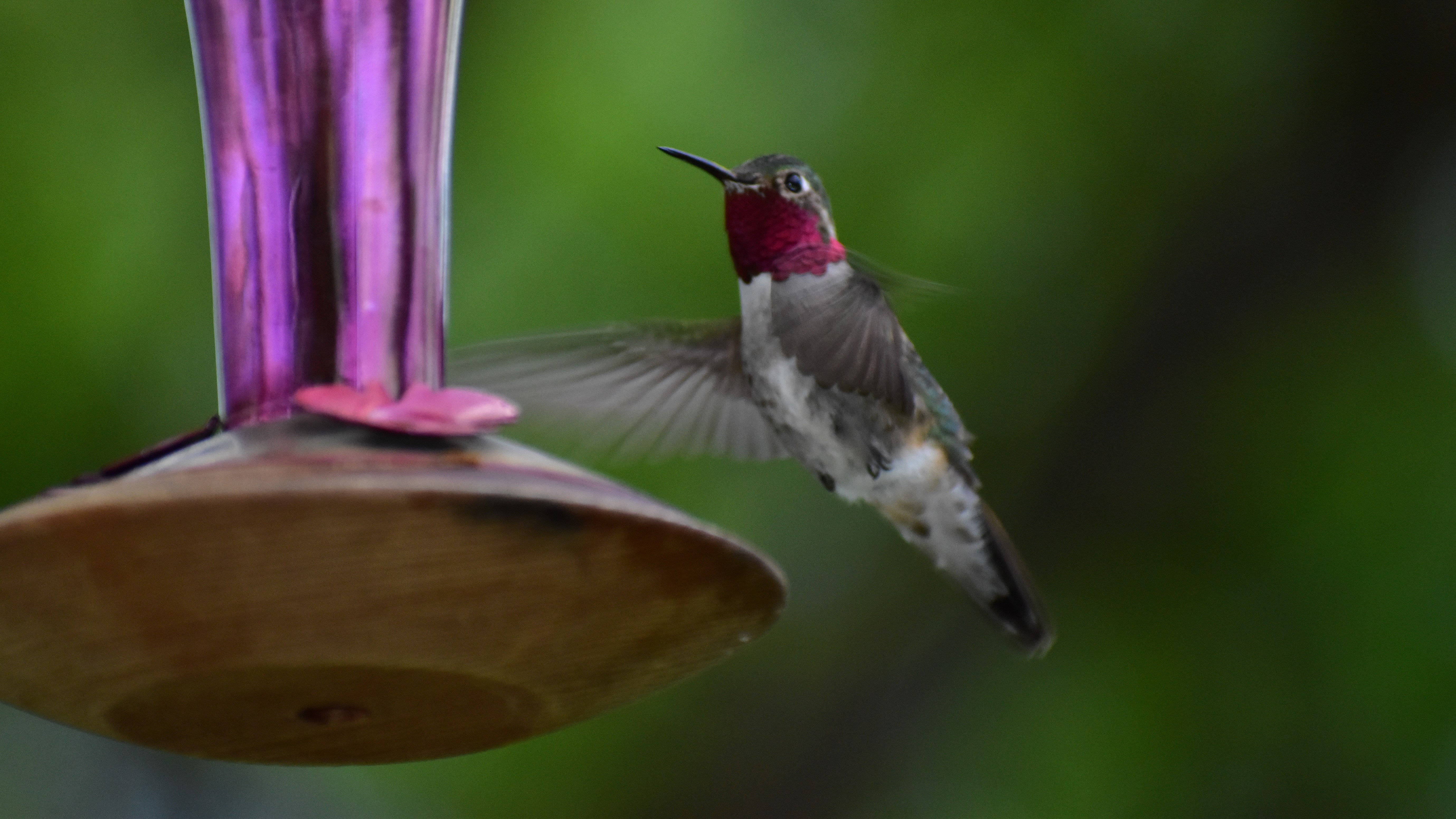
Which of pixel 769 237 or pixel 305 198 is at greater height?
pixel 305 198

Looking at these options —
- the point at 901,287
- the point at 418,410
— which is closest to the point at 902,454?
the point at 901,287

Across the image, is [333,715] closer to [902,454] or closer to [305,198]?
[305,198]

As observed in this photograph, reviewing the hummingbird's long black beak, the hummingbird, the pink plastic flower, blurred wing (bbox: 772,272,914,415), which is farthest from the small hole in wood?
blurred wing (bbox: 772,272,914,415)

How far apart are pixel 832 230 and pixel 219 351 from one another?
4.87ft

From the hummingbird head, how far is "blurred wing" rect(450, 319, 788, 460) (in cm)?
24

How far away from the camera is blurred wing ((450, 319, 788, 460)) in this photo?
10.0 ft

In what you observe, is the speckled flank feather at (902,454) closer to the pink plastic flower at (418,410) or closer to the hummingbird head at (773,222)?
the hummingbird head at (773,222)

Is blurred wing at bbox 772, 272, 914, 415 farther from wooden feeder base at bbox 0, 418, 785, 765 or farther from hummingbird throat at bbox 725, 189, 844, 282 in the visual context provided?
wooden feeder base at bbox 0, 418, 785, 765

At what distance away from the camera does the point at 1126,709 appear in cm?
429

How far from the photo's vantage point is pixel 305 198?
2090mm

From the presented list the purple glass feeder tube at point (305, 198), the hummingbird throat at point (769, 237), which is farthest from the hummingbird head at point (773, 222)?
the purple glass feeder tube at point (305, 198)

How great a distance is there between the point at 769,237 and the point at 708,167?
26 cm

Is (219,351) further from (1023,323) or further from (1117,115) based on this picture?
(1117,115)

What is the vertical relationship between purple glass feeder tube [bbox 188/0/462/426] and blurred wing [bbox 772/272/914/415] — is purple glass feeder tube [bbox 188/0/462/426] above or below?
above
